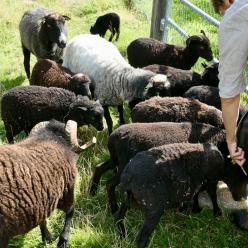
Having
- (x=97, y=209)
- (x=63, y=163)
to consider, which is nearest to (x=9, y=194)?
(x=63, y=163)

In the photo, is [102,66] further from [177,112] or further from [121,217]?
[121,217]

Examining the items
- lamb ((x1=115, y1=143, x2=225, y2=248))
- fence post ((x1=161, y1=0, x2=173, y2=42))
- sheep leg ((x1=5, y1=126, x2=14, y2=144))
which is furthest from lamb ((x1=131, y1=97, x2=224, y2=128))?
fence post ((x1=161, y1=0, x2=173, y2=42))

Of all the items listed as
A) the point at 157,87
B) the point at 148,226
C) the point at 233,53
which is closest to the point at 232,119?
the point at 233,53

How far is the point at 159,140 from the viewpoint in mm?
4520

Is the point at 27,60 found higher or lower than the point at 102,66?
lower

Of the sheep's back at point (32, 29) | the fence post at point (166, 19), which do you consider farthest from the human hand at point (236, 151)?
the fence post at point (166, 19)

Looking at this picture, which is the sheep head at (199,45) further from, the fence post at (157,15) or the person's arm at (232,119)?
the person's arm at (232,119)

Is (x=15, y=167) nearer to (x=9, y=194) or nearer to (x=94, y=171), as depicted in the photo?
(x=9, y=194)

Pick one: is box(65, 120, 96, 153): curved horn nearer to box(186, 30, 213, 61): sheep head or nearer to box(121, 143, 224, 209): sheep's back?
box(121, 143, 224, 209): sheep's back

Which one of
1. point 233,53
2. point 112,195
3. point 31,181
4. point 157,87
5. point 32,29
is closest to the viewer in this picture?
point 233,53

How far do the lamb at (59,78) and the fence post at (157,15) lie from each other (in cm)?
249

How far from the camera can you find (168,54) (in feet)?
23.9

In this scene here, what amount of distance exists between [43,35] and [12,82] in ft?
3.11

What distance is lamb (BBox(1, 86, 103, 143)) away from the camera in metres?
5.52
